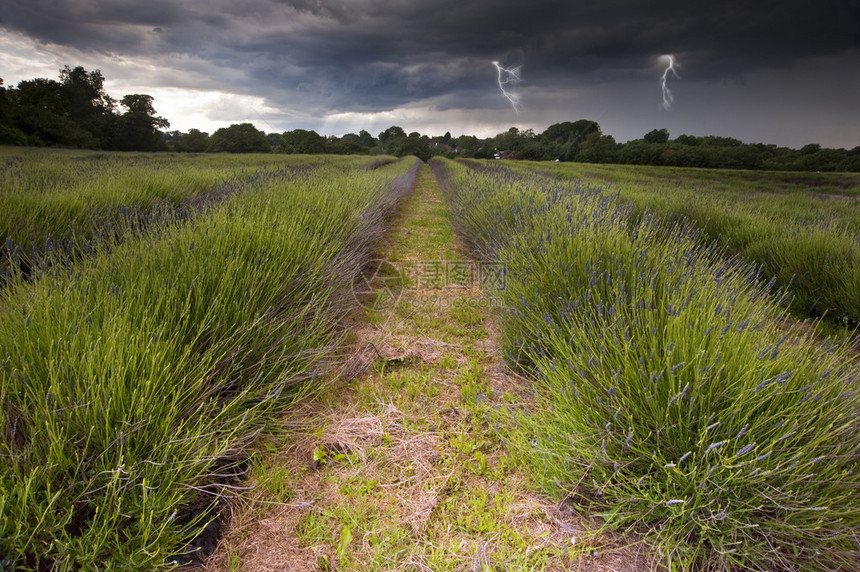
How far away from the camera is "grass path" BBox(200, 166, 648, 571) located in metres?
1.58

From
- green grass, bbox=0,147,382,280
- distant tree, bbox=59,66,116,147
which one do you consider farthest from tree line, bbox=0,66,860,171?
green grass, bbox=0,147,382,280

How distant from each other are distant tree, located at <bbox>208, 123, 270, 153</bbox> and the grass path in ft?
200

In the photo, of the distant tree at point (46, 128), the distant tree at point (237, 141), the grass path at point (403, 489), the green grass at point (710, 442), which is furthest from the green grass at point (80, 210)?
the distant tree at point (237, 141)

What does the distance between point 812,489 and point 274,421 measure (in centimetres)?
241

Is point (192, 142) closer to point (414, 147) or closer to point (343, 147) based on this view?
point (343, 147)

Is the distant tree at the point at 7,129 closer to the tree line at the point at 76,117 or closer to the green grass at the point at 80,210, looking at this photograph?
the tree line at the point at 76,117

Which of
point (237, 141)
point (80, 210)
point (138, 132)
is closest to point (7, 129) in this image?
point (138, 132)

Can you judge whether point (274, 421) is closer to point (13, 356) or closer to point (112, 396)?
point (112, 396)

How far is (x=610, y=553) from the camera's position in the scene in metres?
1.58

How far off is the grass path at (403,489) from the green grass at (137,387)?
0.25 meters

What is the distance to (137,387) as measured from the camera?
1.50 metres

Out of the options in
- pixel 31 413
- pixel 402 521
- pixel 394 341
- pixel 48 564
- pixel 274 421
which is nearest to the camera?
pixel 48 564

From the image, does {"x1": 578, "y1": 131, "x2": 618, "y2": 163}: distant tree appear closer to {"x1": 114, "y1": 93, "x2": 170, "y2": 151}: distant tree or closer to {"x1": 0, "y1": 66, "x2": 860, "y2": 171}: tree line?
{"x1": 0, "y1": 66, "x2": 860, "y2": 171}: tree line

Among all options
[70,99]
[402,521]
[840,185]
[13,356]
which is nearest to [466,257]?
[402,521]
